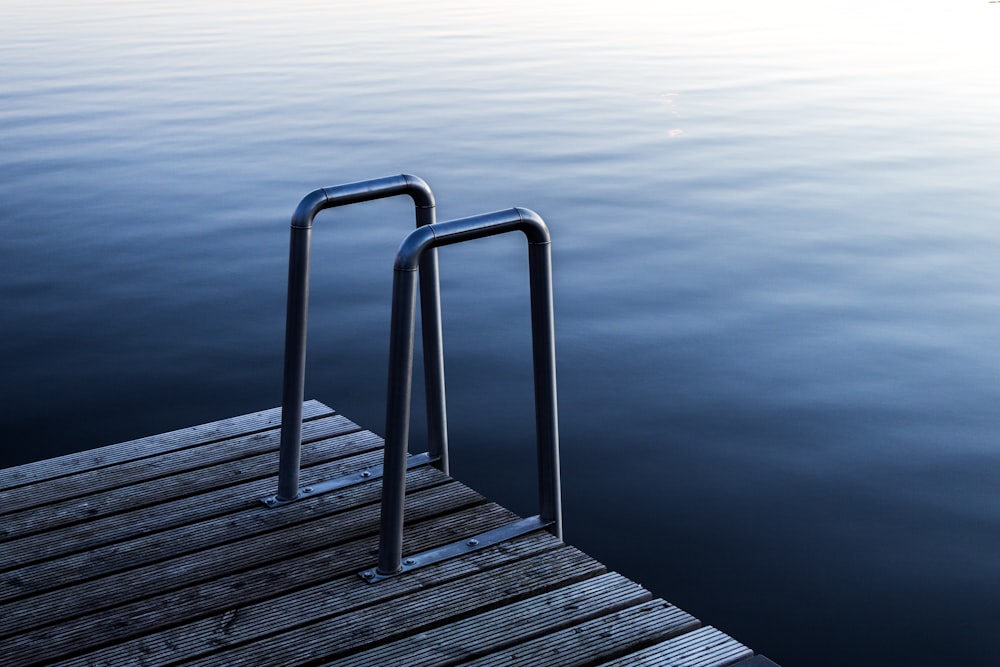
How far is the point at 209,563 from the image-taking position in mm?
3383

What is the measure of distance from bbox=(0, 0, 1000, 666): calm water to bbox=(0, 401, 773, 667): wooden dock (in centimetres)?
89

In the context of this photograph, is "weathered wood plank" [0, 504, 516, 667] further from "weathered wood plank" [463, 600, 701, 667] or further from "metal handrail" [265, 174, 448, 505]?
"weathered wood plank" [463, 600, 701, 667]

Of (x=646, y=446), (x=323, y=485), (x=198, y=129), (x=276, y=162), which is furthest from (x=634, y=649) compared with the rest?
(x=198, y=129)

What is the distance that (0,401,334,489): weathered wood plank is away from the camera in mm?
3949

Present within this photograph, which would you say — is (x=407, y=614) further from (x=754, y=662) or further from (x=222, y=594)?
(x=754, y=662)

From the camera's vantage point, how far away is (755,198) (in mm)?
8914

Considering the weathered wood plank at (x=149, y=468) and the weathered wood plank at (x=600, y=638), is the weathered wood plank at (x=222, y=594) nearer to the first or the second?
the weathered wood plank at (x=600, y=638)

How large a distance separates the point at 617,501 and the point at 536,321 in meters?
1.52

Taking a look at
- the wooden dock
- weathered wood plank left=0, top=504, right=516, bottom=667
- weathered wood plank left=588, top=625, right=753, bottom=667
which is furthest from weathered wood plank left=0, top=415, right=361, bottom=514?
weathered wood plank left=588, top=625, right=753, bottom=667

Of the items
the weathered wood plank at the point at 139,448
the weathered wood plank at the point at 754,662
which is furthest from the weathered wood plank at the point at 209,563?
the weathered wood plank at the point at 754,662

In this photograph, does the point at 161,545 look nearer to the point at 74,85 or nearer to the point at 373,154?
the point at 373,154

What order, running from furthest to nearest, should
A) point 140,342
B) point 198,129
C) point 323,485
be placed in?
point 198,129, point 140,342, point 323,485

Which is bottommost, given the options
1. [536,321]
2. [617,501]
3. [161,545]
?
[617,501]

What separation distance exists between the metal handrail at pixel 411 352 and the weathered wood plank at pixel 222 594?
6.0 inches
